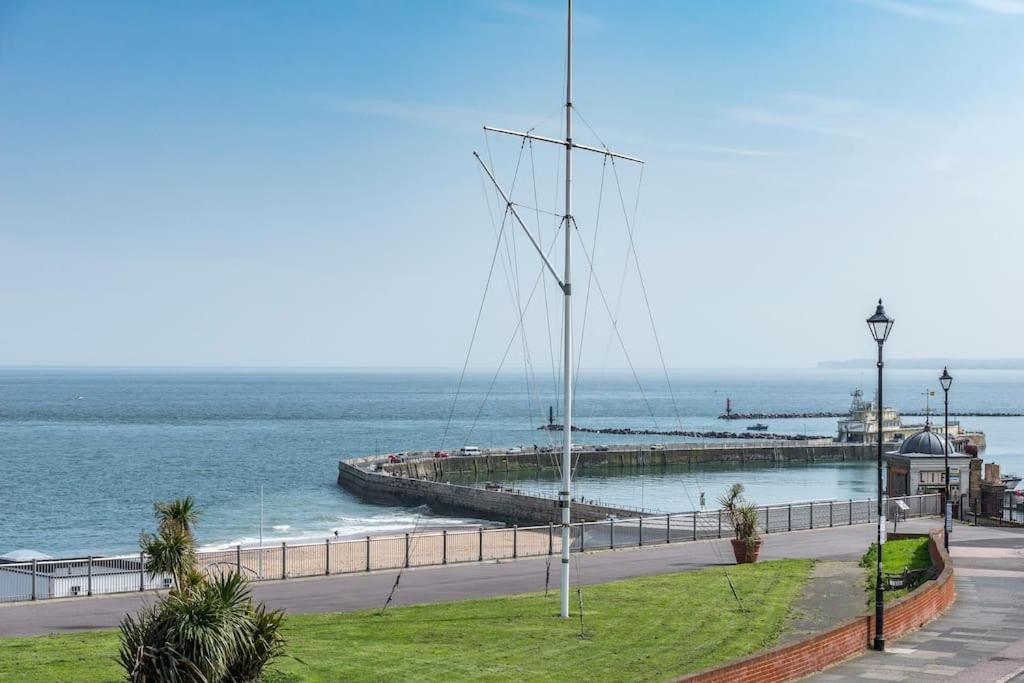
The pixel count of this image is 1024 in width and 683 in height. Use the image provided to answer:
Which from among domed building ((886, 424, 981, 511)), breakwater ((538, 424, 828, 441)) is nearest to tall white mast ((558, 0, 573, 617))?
domed building ((886, 424, 981, 511))

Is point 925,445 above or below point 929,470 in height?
above

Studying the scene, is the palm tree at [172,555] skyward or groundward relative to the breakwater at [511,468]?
skyward

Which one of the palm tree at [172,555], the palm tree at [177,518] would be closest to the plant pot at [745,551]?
the palm tree at [177,518]

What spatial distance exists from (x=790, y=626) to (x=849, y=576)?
7.63m

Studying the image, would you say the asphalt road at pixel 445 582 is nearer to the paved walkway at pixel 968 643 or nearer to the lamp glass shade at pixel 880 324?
the paved walkway at pixel 968 643

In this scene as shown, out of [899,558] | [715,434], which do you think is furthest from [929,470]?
Answer: [715,434]

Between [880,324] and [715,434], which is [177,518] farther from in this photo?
[715,434]

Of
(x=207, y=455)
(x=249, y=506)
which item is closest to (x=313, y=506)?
(x=249, y=506)

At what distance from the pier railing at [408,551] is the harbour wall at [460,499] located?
50.1ft

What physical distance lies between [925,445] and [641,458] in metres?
79.9

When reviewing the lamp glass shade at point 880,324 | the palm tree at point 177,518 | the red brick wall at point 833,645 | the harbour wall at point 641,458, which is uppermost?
the lamp glass shade at point 880,324

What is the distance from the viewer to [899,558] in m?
32.0

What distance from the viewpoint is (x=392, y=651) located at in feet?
66.2

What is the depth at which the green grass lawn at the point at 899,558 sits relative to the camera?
93.7 feet
